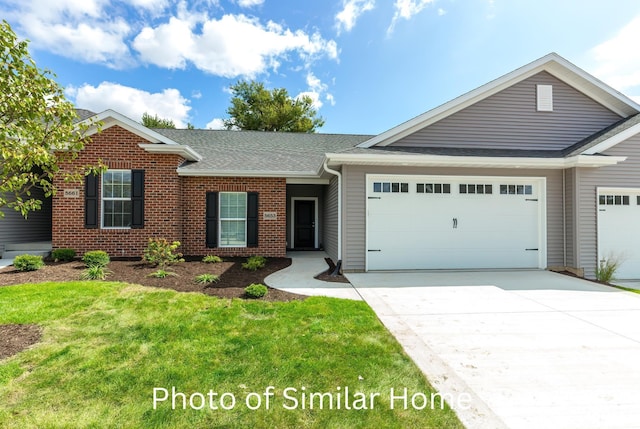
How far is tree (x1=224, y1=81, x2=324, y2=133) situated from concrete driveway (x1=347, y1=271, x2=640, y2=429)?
23.9 m

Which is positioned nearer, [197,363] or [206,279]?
[197,363]

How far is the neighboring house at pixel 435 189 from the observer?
794 centimetres

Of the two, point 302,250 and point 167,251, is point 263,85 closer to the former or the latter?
point 302,250

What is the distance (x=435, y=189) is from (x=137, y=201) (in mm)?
8633

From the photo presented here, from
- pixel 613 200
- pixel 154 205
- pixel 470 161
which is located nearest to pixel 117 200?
pixel 154 205

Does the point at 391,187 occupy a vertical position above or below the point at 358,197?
above

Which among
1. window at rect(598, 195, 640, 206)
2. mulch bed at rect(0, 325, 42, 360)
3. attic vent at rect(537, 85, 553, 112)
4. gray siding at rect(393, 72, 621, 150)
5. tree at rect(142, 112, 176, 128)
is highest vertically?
tree at rect(142, 112, 176, 128)

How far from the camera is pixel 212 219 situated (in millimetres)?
9914

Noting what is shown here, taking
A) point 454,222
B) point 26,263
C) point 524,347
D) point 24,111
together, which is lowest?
point 524,347

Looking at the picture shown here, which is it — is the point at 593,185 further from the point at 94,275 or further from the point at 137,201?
the point at 137,201

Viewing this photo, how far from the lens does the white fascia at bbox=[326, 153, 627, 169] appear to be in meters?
7.51

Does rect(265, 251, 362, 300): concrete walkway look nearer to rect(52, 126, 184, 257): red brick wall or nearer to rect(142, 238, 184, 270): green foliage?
rect(142, 238, 184, 270): green foliage

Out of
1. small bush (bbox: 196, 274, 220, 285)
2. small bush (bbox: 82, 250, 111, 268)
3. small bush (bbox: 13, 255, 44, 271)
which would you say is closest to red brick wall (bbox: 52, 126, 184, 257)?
small bush (bbox: 82, 250, 111, 268)

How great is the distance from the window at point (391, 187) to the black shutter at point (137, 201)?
22.8ft
